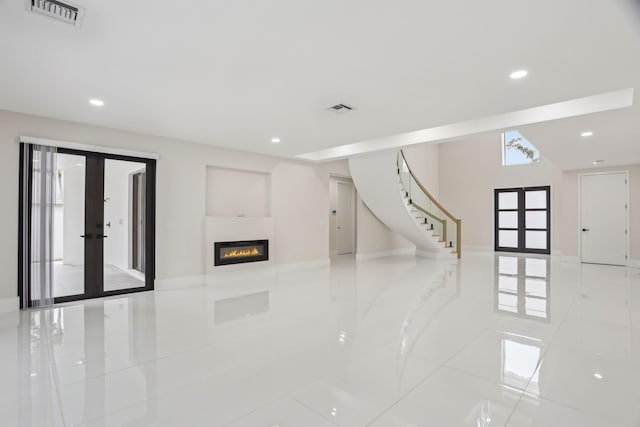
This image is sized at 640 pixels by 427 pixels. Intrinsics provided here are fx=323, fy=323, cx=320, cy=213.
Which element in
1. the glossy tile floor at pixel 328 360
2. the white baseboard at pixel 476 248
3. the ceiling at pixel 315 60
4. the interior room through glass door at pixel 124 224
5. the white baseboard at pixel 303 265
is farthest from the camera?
the white baseboard at pixel 476 248

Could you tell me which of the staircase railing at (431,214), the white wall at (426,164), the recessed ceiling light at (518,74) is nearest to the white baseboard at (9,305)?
the recessed ceiling light at (518,74)

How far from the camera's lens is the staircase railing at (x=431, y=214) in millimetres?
9227

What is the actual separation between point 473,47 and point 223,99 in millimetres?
2790

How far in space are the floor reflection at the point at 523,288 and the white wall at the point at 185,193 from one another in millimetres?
4238

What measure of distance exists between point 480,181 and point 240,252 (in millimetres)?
9249

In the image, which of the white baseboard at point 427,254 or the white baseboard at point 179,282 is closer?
the white baseboard at point 179,282

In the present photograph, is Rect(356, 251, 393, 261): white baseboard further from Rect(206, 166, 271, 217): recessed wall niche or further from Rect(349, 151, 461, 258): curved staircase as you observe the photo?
Rect(206, 166, 271, 217): recessed wall niche

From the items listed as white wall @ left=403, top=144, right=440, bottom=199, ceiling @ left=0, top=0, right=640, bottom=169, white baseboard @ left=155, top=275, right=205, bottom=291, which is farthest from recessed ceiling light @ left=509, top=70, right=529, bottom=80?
white wall @ left=403, top=144, right=440, bottom=199

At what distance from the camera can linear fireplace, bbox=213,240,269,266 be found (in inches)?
250

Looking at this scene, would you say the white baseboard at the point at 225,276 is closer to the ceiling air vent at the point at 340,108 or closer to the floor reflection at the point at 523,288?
the ceiling air vent at the point at 340,108

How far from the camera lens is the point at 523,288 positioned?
5742 millimetres

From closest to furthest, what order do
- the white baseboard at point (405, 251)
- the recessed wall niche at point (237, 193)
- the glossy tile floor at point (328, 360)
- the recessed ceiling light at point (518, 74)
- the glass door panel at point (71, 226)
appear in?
the glossy tile floor at point (328, 360) → the recessed ceiling light at point (518, 74) → the glass door panel at point (71, 226) → the recessed wall niche at point (237, 193) → the white baseboard at point (405, 251)

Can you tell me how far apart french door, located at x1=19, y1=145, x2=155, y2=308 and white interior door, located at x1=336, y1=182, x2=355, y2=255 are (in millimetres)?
6128

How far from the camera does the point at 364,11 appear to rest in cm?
231
